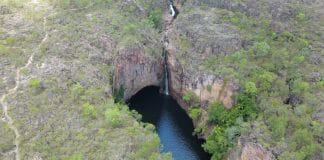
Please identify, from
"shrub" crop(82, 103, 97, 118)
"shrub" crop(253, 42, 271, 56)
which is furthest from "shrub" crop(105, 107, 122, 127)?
"shrub" crop(253, 42, 271, 56)

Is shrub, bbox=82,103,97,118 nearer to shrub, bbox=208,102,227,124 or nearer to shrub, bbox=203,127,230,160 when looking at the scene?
shrub, bbox=203,127,230,160

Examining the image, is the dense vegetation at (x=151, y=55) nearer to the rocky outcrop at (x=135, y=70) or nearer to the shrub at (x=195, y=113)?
the shrub at (x=195, y=113)

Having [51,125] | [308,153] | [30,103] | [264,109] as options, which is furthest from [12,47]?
[308,153]

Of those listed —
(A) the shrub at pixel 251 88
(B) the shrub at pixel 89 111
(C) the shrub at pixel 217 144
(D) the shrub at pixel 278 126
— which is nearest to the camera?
(B) the shrub at pixel 89 111

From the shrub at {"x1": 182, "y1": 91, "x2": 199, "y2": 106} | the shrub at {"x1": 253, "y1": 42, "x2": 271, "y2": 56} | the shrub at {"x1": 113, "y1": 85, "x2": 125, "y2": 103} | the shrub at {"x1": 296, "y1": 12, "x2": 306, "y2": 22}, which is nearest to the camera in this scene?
the shrub at {"x1": 253, "y1": 42, "x2": 271, "y2": 56}

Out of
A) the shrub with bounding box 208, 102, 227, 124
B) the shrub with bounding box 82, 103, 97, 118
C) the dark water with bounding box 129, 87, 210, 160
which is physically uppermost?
the shrub with bounding box 82, 103, 97, 118

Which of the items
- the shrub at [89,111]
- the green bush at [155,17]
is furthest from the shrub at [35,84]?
the green bush at [155,17]
